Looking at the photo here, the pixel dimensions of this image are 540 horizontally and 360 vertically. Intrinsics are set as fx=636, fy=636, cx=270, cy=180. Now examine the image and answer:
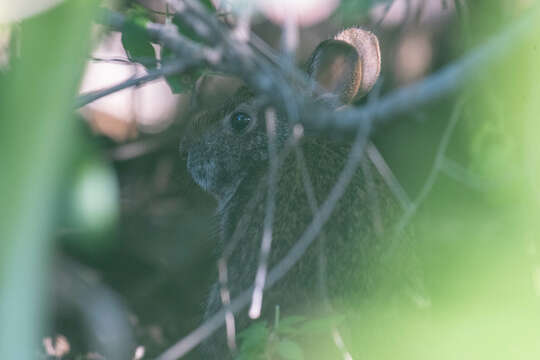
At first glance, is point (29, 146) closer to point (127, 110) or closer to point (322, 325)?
point (322, 325)

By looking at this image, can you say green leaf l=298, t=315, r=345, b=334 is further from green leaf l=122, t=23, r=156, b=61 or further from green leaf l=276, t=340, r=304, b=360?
green leaf l=122, t=23, r=156, b=61

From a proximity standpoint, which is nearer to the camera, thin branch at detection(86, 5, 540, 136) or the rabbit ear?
thin branch at detection(86, 5, 540, 136)

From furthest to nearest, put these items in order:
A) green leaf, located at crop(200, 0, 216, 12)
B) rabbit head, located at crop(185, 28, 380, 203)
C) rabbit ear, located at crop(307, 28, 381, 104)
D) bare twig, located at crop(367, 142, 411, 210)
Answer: rabbit head, located at crop(185, 28, 380, 203)
rabbit ear, located at crop(307, 28, 381, 104)
green leaf, located at crop(200, 0, 216, 12)
bare twig, located at crop(367, 142, 411, 210)

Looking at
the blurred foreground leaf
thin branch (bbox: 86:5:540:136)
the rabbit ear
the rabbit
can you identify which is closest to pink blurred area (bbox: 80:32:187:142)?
the rabbit

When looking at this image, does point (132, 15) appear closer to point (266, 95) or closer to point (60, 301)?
point (266, 95)

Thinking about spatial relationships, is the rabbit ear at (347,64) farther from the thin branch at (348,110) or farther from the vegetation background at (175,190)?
the thin branch at (348,110)

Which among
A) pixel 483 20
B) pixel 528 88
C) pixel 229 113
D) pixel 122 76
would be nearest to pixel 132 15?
pixel 229 113

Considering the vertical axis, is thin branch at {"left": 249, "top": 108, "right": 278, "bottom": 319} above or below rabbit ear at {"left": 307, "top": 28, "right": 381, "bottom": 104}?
below

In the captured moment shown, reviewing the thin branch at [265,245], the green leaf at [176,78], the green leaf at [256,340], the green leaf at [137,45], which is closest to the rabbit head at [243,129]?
the green leaf at [176,78]
